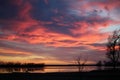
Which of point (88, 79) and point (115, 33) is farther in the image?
point (115, 33)

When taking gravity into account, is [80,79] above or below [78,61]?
below

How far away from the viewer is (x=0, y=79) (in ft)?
110

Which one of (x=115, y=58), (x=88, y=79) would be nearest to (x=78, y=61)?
(x=88, y=79)

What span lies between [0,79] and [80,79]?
35.4ft

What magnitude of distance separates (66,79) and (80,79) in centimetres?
190

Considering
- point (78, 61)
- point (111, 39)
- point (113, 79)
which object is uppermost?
A: point (111, 39)

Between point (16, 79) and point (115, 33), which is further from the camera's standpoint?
point (115, 33)

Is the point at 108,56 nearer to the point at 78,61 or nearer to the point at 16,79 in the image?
the point at 78,61

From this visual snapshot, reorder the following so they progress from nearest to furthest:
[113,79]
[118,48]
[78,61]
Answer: [113,79] → [78,61] → [118,48]

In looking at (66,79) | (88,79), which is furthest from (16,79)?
(88,79)

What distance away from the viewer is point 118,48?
70.7 m

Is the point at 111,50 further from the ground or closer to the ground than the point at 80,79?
further from the ground

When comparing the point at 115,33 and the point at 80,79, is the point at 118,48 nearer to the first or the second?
the point at 115,33

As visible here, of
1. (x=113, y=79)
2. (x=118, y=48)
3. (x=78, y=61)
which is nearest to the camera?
(x=113, y=79)
